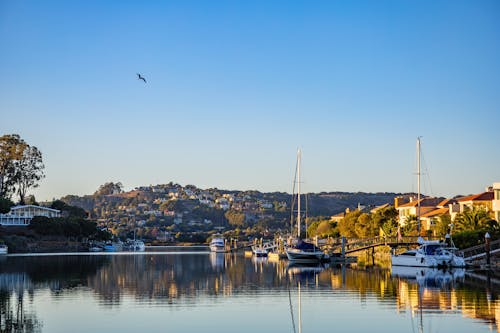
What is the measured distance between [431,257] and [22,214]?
99.9m

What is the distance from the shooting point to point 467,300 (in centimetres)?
3125

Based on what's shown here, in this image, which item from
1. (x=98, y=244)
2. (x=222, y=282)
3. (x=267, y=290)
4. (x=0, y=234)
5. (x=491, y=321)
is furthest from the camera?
(x=98, y=244)

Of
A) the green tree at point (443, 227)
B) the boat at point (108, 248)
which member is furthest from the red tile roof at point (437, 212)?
the boat at point (108, 248)

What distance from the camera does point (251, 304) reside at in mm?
31500

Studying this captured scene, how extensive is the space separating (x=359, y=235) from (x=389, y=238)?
955 inches

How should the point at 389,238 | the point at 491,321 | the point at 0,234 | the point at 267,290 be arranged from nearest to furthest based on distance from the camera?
the point at 491,321 < the point at 267,290 < the point at 389,238 < the point at 0,234

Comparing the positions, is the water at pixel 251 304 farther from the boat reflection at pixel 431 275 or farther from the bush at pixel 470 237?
the bush at pixel 470 237

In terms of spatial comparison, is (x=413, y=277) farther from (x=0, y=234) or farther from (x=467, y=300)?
(x=0, y=234)

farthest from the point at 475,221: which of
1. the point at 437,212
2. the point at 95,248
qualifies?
the point at 95,248

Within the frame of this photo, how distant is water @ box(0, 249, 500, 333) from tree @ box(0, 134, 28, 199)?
86.4m

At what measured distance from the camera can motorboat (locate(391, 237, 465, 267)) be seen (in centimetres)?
5600

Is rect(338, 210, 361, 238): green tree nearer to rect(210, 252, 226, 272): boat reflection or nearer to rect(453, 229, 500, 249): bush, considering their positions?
rect(210, 252, 226, 272): boat reflection

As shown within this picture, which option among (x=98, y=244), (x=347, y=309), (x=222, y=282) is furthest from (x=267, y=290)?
(x=98, y=244)

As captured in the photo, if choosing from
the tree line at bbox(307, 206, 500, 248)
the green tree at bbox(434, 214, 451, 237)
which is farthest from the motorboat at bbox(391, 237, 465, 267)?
the green tree at bbox(434, 214, 451, 237)
